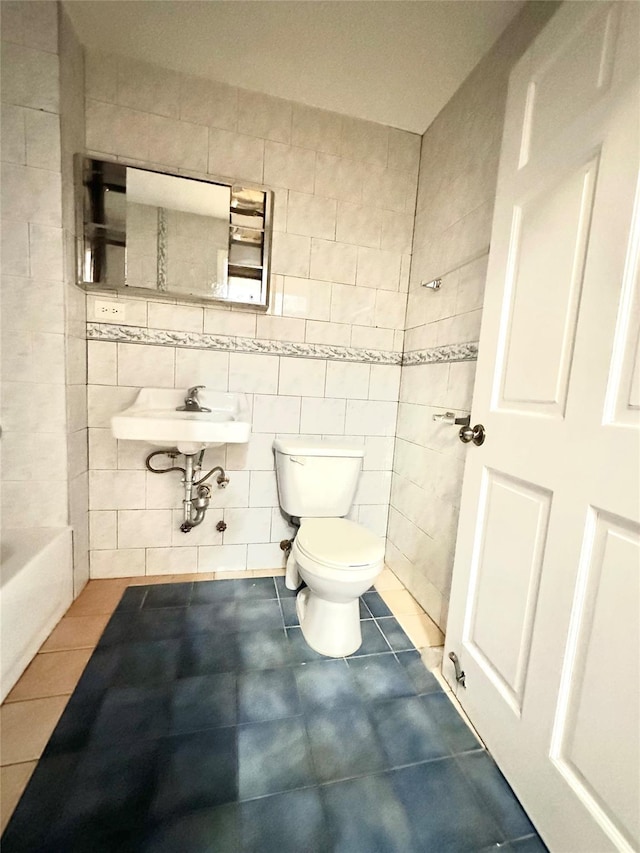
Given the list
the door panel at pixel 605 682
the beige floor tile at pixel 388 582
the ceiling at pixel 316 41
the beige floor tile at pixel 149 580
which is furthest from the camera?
the beige floor tile at pixel 388 582

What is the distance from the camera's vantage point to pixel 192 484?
1585 mm

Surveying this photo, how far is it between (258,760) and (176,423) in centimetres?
105

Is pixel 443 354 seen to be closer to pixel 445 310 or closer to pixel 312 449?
pixel 445 310

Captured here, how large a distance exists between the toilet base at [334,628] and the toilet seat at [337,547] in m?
0.20

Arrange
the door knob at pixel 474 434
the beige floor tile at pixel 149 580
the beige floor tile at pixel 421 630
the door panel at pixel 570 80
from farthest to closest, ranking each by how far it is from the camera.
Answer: the beige floor tile at pixel 149 580, the beige floor tile at pixel 421 630, the door knob at pixel 474 434, the door panel at pixel 570 80

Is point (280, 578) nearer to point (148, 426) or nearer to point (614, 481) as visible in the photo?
point (148, 426)

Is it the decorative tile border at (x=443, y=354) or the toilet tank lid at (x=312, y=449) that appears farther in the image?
the toilet tank lid at (x=312, y=449)

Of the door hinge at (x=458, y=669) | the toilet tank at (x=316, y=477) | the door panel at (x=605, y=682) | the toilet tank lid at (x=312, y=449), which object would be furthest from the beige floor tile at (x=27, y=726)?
the door panel at (x=605, y=682)

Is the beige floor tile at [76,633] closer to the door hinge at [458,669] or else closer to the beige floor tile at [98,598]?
the beige floor tile at [98,598]

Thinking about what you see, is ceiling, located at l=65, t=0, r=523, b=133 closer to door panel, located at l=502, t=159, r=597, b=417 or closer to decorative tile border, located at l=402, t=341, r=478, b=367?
door panel, located at l=502, t=159, r=597, b=417

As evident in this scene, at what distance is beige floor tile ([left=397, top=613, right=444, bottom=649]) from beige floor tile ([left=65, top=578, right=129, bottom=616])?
50.0 inches

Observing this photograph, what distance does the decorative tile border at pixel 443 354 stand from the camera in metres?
1.34

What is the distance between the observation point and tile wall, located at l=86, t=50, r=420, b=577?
1.50 m

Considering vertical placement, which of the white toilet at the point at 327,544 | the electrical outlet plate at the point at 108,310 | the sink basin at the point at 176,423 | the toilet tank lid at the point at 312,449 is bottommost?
the white toilet at the point at 327,544
